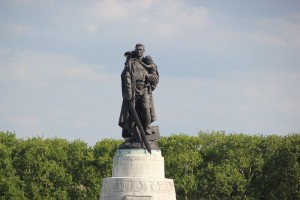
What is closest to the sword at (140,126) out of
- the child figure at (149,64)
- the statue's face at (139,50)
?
the child figure at (149,64)

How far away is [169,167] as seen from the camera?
4669 centimetres

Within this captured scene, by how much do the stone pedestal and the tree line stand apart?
18.9m

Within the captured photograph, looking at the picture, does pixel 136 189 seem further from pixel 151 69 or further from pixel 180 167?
pixel 180 167

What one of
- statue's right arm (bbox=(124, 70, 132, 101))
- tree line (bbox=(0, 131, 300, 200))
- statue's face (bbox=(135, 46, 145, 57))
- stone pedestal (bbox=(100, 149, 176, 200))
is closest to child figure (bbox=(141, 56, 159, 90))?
statue's face (bbox=(135, 46, 145, 57))

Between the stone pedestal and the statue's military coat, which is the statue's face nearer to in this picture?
the statue's military coat

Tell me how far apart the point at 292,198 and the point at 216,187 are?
15.5ft

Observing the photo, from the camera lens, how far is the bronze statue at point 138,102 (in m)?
27.3

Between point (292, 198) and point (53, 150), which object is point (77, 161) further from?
point (292, 198)

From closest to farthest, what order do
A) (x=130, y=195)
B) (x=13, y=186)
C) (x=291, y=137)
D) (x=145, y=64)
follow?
(x=130, y=195) < (x=145, y=64) < (x=13, y=186) < (x=291, y=137)

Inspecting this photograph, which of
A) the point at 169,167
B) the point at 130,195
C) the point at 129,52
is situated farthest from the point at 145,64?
the point at 169,167

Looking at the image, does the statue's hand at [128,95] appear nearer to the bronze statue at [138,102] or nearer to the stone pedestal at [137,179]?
the bronze statue at [138,102]

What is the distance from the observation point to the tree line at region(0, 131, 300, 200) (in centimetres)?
4547

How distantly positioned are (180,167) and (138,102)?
64.1ft

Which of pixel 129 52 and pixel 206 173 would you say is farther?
pixel 206 173
